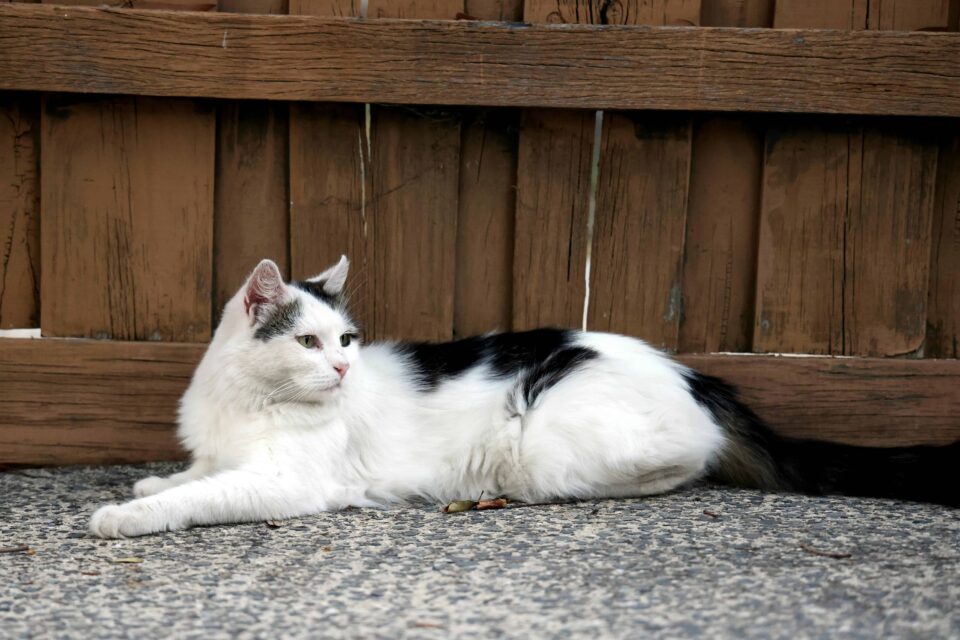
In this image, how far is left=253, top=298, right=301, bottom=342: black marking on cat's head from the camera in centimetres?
358

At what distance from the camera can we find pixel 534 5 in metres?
4.14

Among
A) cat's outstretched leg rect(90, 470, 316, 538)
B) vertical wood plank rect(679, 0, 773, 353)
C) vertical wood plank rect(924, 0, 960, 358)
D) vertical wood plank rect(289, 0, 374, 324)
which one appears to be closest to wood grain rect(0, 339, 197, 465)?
vertical wood plank rect(289, 0, 374, 324)

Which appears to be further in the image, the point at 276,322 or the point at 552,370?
the point at 552,370

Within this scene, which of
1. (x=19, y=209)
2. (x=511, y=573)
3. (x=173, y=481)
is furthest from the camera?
(x=19, y=209)

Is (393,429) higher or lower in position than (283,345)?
lower

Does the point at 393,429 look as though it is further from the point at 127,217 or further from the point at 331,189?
the point at 127,217

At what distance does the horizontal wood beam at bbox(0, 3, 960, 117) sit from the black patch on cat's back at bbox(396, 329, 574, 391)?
3.27ft

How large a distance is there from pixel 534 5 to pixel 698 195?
3.57 feet

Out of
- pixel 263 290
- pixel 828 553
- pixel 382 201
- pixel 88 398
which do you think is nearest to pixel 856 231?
pixel 828 553

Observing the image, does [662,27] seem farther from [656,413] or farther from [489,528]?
[489,528]

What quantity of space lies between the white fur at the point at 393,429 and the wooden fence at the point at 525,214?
518 mm

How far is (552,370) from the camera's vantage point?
12.8ft

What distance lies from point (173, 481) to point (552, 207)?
6.38ft

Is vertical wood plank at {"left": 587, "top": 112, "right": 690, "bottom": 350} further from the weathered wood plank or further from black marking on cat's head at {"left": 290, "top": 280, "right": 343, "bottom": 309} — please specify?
black marking on cat's head at {"left": 290, "top": 280, "right": 343, "bottom": 309}
